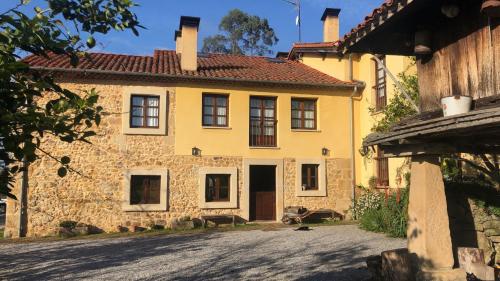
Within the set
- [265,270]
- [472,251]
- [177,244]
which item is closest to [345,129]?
[177,244]

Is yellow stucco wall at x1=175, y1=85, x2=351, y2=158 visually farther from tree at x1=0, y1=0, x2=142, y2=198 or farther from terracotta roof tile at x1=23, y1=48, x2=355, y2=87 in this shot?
tree at x1=0, y1=0, x2=142, y2=198

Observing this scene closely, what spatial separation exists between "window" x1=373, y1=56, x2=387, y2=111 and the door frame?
4.19m

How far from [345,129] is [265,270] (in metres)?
10.1

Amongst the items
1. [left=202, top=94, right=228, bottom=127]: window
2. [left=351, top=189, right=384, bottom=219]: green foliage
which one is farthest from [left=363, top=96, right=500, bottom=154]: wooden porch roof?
[left=202, top=94, right=228, bottom=127]: window

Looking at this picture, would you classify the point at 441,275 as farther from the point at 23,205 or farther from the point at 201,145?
the point at 23,205

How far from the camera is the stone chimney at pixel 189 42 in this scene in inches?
637

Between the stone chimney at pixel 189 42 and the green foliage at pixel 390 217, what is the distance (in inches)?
321

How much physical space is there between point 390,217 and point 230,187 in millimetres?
5856

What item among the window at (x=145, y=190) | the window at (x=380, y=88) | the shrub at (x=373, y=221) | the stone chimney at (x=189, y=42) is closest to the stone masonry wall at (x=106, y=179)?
the window at (x=145, y=190)

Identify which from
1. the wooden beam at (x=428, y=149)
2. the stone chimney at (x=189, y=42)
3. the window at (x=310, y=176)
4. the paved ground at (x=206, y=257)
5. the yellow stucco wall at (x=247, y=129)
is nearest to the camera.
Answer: the wooden beam at (x=428, y=149)

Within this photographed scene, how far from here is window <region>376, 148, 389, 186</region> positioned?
15.2m

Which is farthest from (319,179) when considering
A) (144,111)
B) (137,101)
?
(137,101)

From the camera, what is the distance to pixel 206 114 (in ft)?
52.5

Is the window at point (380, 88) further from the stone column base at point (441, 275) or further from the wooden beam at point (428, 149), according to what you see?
the stone column base at point (441, 275)
